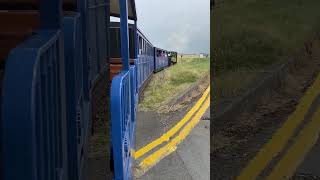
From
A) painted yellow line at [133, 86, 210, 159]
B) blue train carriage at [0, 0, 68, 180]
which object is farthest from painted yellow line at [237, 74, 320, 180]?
blue train carriage at [0, 0, 68, 180]

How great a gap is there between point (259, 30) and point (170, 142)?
2650 cm

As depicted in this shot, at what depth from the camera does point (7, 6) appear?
4180 millimetres

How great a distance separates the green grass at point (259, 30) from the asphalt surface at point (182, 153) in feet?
27.4

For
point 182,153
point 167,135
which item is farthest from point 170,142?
point 182,153

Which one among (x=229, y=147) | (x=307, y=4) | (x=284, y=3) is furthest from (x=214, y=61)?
(x=284, y=3)

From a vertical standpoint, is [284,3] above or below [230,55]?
above

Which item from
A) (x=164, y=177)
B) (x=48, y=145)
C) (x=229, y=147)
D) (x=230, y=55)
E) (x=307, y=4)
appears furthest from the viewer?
(x=307, y=4)

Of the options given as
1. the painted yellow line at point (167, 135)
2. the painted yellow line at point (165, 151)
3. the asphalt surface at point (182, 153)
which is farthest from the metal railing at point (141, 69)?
the painted yellow line at point (165, 151)

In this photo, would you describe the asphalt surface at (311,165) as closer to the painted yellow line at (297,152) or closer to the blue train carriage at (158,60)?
the painted yellow line at (297,152)

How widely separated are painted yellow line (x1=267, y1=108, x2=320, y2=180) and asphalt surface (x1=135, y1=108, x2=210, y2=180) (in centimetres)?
96

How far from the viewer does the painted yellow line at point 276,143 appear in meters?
6.42

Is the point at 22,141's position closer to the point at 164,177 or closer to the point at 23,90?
the point at 23,90

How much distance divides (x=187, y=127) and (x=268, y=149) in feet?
9.51

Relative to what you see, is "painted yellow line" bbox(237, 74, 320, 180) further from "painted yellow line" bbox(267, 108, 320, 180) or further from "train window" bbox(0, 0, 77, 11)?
"train window" bbox(0, 0, 77, 11)
